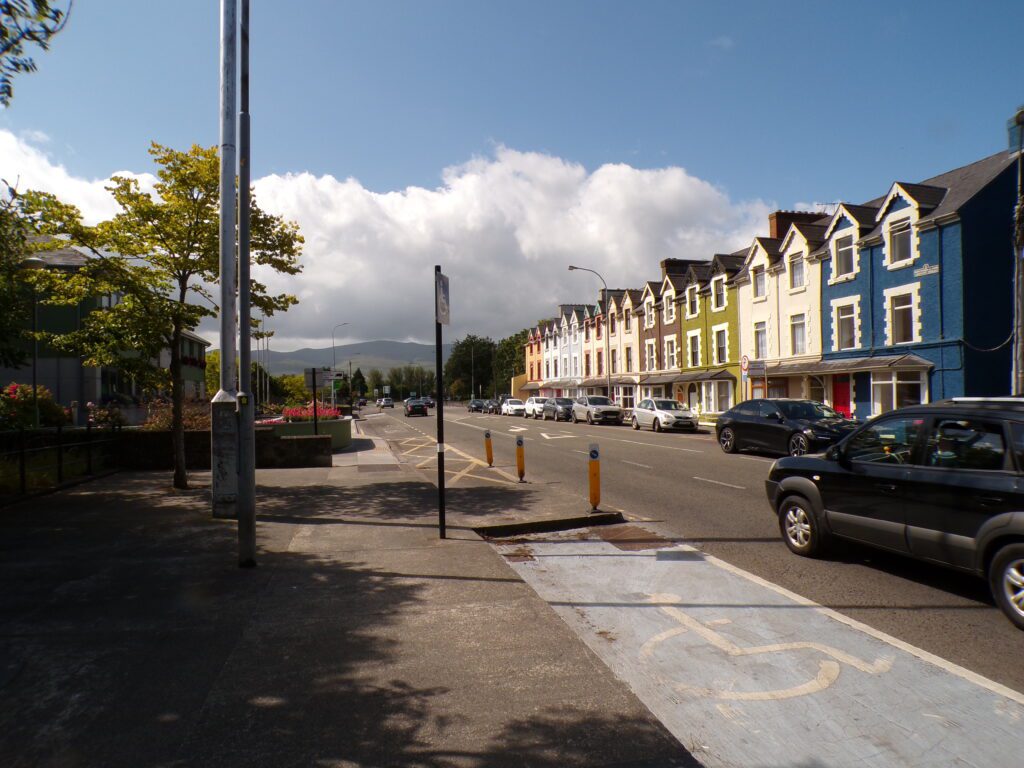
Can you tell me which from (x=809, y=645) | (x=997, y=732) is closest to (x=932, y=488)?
(x=809, y=645)

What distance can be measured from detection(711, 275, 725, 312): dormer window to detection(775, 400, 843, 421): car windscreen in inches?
788

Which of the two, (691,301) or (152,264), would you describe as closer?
(152,264)

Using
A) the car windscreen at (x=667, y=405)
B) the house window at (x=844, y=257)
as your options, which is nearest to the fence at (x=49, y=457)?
the car windscreen at (x=667, y=405)

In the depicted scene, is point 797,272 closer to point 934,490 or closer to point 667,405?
point 667,405

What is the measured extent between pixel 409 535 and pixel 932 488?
18.1ft

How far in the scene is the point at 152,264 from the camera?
11859 mm

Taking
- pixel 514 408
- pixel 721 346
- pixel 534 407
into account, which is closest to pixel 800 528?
pixel 721 346

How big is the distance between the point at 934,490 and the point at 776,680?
241 cm

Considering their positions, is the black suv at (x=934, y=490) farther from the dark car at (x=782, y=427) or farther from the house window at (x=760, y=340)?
the house window at (x=760, y=340)

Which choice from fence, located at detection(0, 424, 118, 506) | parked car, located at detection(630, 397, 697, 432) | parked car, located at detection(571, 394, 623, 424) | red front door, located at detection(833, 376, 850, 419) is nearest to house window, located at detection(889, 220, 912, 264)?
red front door, located at detection(833, 376, 850, 419)

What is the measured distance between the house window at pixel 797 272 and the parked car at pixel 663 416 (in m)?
7.48

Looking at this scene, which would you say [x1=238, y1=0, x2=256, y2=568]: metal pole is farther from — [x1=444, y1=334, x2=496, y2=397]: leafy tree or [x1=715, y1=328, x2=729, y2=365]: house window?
[x1=444, y1=334, x2=496, y2=397]: leafy tree

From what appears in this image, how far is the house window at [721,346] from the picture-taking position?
121ft

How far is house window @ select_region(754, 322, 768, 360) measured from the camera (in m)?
33.4
